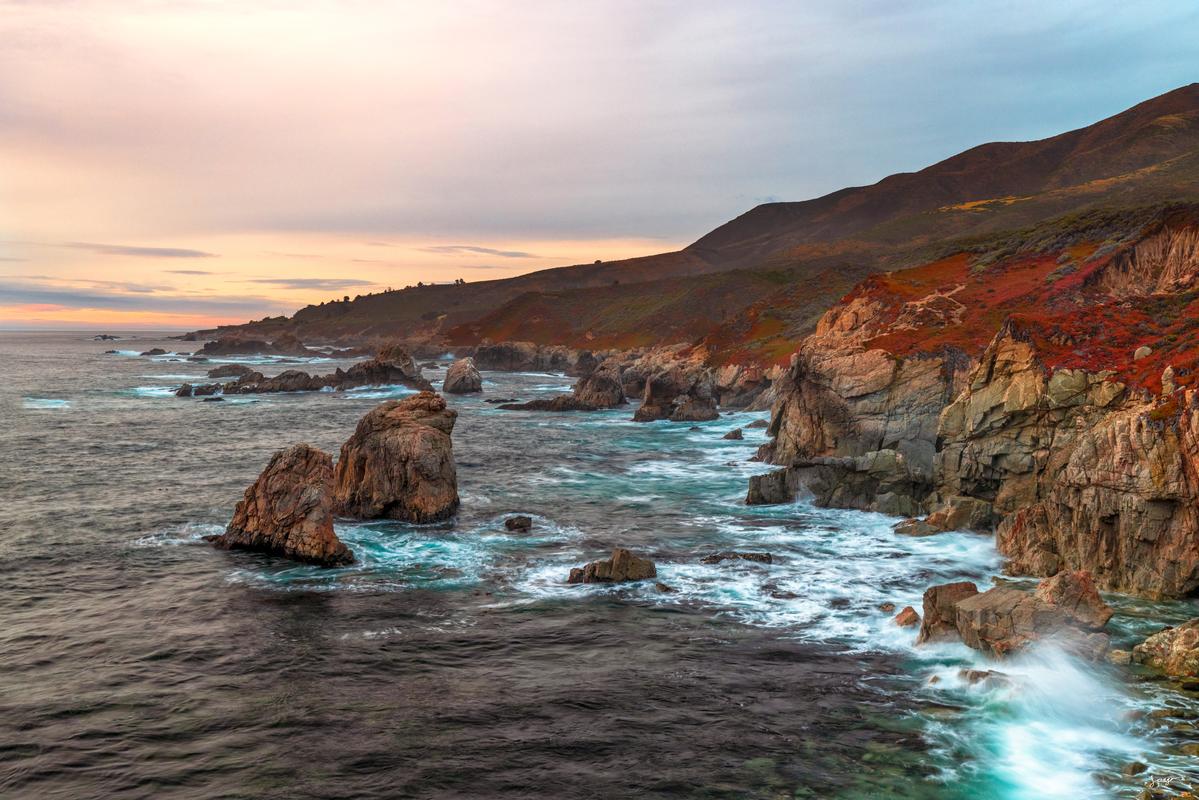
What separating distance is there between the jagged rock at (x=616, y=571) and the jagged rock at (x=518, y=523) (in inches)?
306

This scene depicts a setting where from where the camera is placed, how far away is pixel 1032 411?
3750 centimetres

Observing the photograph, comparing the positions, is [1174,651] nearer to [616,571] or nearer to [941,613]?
[941,613]

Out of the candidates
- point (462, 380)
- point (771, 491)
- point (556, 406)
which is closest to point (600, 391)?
point (556, 406)

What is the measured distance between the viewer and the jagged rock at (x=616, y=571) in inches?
1205

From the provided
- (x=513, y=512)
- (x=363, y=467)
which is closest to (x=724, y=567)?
(x=513, y=512)

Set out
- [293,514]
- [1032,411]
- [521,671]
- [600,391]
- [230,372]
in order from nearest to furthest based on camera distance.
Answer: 1. [521,671]
2. [293,514]
3. [1032,411]
4. [600,391]
5. [230,372]

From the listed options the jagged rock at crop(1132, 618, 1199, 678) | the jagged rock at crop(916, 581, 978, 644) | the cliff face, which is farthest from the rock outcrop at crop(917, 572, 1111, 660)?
the cliff face

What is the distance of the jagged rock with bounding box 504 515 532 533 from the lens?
126 ft

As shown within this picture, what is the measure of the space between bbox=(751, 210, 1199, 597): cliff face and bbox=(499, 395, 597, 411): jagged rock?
3617cm

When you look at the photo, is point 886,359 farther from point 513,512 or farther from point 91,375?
point 91,375

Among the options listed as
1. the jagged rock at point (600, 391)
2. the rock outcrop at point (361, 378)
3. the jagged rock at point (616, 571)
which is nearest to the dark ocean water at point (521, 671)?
the jagged rock at point (616, 571)

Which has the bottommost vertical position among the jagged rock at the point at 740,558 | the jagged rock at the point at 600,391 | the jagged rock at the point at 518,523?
the jagged rock at the point at 740,558

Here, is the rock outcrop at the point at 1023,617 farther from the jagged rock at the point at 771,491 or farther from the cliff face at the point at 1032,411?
the jagged rock at the point at 771,491

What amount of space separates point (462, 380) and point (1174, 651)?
10810 centimetres
